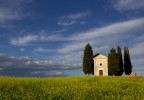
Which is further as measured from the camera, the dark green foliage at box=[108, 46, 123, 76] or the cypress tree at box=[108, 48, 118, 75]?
the cypress tree at box=[108, 48, 118, 75]

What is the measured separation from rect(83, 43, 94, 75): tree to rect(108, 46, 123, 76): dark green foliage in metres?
5.44

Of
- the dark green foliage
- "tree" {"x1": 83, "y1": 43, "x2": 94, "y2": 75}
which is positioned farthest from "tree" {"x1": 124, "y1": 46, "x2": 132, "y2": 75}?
"tree" {"x1": 83, "y1": 43, "x2": 94, "y2": 75}

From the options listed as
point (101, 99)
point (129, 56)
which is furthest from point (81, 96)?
point (129, 56)

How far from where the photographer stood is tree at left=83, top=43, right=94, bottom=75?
98938 mm

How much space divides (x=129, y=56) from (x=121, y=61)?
226 inches

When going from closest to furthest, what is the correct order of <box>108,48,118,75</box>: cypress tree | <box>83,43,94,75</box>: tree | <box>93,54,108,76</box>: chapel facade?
<box>83,43,94,75</box>: tree, <box>108,48,118,75</box>: cypress tree, <box>93,54,108,76</box>: chapel facade

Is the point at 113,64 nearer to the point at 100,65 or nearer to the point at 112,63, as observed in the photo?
the point at 112,63

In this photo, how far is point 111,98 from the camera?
28656mm

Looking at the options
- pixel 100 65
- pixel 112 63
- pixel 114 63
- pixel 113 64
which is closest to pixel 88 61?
pixel 100 65

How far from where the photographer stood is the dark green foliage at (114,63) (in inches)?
3922

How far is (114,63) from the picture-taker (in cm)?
9981

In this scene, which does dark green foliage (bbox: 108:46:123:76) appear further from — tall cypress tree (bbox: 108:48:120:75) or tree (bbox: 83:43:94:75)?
tree (bbox: 83:43:94:75)

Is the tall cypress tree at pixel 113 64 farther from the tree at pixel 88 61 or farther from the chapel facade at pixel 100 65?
the tree at pixel 88 61

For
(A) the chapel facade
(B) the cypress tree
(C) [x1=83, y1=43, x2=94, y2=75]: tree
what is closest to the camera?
(C) [x1=83, y1=43, x2=94, y2=75]: tree
